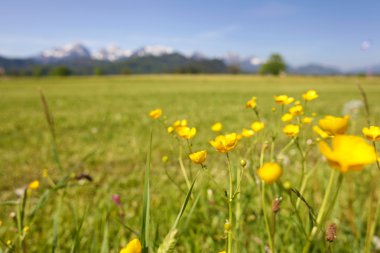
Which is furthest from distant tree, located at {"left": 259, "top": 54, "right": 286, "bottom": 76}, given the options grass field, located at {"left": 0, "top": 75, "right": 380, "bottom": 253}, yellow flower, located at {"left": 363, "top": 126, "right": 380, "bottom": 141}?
yellow flower, located at {"left": 363, "top": 126, "right": 380, "bottom": 141}

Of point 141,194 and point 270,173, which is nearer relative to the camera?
point 270,173

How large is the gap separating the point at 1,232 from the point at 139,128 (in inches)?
170

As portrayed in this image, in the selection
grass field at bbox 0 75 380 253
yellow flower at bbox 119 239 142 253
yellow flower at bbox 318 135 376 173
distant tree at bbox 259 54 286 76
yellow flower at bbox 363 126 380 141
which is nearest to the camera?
yellow flower at bbox 318 135 376 173

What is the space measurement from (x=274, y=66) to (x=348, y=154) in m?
85.5

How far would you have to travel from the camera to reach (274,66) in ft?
265

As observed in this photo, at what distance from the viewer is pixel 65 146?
4.75 m

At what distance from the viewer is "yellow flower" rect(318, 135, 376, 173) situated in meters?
0.37

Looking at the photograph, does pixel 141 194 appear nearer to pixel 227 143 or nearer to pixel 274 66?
pixel 227 143

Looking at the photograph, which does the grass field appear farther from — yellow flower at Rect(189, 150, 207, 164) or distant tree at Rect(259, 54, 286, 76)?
distant tree at Rect(259, 54, 286, 76)

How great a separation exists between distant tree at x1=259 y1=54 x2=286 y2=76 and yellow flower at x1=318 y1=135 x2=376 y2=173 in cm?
8455

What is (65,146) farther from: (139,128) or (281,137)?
(281,137)

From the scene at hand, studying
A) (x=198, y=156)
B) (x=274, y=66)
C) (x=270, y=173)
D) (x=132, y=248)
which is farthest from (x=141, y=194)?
(x=274, y=66)

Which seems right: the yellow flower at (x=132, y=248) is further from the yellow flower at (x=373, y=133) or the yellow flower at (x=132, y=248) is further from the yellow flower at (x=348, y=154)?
the yellow flower at (x=373, y=133)

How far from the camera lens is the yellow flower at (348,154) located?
37 cm
